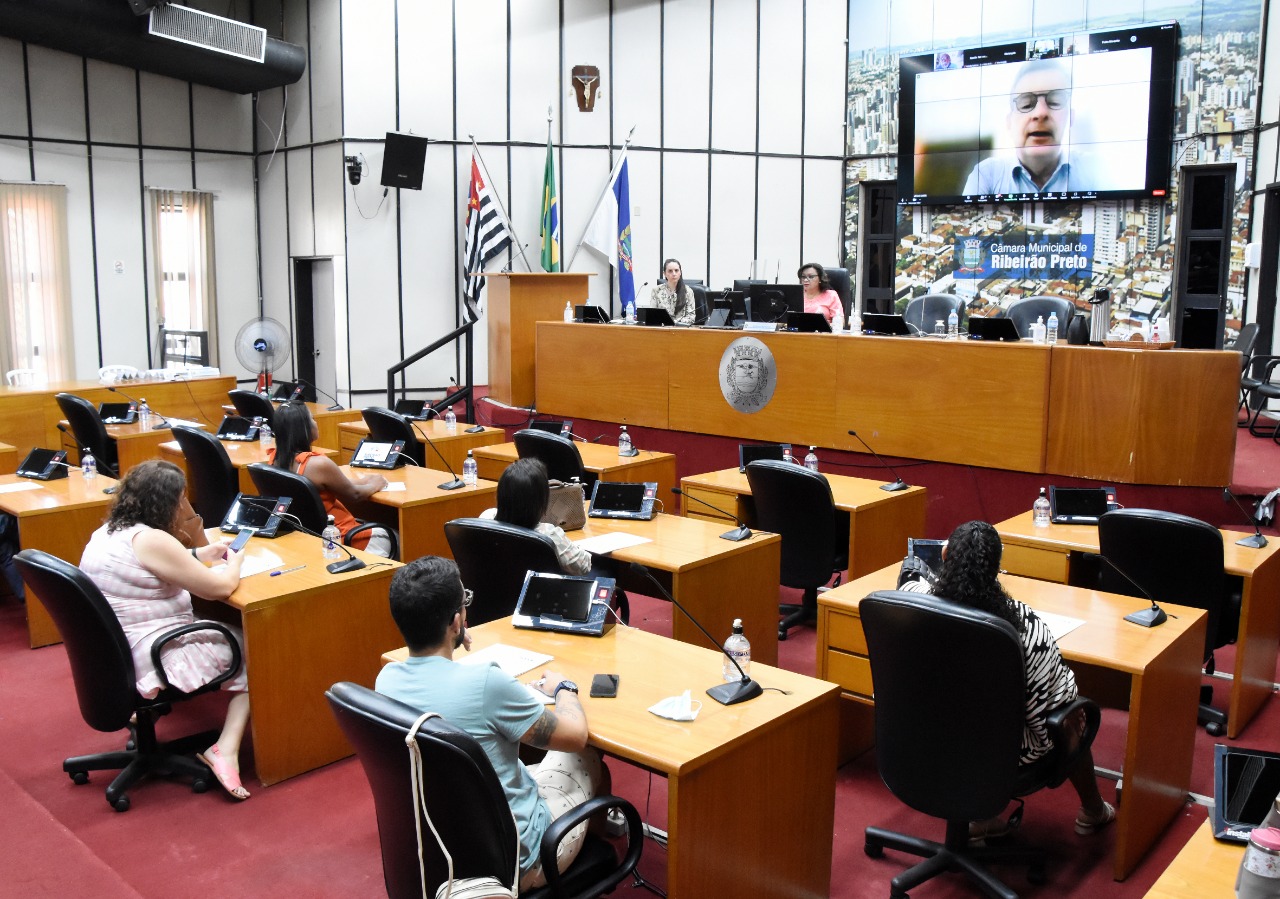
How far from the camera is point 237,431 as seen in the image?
7414 millimetres

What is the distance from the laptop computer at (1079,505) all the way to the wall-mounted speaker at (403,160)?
26.6 ft

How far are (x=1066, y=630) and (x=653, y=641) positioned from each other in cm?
128

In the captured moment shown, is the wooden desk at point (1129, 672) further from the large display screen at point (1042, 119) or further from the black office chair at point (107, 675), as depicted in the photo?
the large display screen at point (1042, 119)

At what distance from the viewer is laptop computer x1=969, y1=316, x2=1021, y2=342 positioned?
647 cm

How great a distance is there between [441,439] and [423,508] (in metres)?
1.87

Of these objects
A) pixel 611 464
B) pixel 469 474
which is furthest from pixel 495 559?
pixel 611 464

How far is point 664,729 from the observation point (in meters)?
2.60

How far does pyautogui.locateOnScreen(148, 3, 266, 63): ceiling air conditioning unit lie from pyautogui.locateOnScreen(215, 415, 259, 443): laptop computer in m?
4.70

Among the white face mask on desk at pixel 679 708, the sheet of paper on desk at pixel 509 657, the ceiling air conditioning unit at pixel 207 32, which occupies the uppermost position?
the ceiling air conditioning unit at pixel 207 32

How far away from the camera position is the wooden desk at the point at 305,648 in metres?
3.81

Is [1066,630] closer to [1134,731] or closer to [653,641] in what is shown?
[1134,731]

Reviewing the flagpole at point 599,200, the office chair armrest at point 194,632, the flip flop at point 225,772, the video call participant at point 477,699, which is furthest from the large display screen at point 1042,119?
the video call participant at point 477,699

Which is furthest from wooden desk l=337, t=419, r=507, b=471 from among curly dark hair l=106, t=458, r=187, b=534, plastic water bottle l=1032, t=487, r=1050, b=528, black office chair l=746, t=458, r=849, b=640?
plastic water bottle l=1032, t=487, r=1050, b=528

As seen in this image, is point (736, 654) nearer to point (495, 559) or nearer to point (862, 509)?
point (495, 559)
